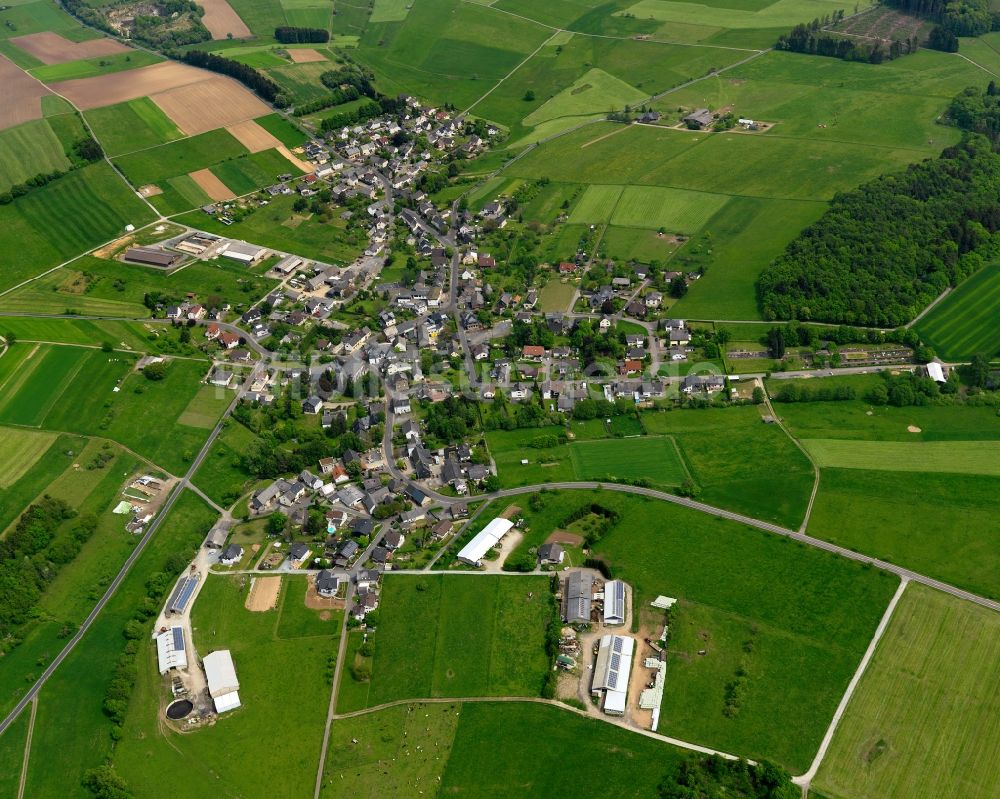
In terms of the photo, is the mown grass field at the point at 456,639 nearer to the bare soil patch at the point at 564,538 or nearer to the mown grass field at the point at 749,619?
the bare soil patch at the point at 564,538

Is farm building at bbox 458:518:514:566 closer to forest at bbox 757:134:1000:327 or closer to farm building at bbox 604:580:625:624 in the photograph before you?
farm building at bbox 604:580:625:624

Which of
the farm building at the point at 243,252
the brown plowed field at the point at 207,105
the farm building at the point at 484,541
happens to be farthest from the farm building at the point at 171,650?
the brown plowed field at the point at 207,105

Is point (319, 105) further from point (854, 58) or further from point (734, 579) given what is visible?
point (734, 579)

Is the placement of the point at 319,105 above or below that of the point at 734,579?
above

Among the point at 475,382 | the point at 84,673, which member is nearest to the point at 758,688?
the point at 475,382

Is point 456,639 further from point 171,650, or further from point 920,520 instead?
point 920,520

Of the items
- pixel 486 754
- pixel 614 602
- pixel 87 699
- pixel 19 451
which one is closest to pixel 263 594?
pixel 87 699

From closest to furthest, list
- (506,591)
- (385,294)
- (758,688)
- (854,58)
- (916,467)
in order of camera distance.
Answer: (758,688) < (506,591) < (916,467) < (385,294) < (854,58)
